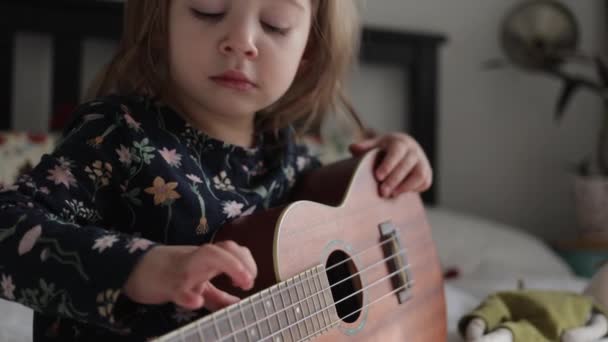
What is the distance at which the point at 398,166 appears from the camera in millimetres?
1066

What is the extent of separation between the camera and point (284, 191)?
40.4 inches

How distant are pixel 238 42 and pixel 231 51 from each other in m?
0.02

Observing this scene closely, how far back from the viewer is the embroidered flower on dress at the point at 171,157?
792mm

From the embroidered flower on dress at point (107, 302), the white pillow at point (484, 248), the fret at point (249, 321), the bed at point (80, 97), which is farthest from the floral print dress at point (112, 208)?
the white pillow at point (484, 248)

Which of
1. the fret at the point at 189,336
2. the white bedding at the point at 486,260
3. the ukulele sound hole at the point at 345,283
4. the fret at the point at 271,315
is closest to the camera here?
the fret at the point at 189,336

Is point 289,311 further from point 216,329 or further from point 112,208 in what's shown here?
point 112,208

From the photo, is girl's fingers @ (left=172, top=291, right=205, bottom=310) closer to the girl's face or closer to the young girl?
the young girl

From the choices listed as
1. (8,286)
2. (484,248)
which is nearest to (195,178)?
(8,286)

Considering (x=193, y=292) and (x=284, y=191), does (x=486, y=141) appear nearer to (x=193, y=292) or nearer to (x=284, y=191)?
(x=284, y=191)

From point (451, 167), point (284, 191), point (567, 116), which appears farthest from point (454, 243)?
point (567, 116)

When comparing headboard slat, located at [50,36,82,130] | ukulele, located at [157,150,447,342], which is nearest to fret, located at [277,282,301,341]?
ukulele, located at [157,150,447,342]

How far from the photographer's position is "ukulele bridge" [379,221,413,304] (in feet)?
3.08

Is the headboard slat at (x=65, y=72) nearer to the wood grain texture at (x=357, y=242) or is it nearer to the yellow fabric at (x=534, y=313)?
the wood grain texture at (x=357, y=242)

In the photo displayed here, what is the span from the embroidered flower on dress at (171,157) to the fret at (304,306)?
0.22m
